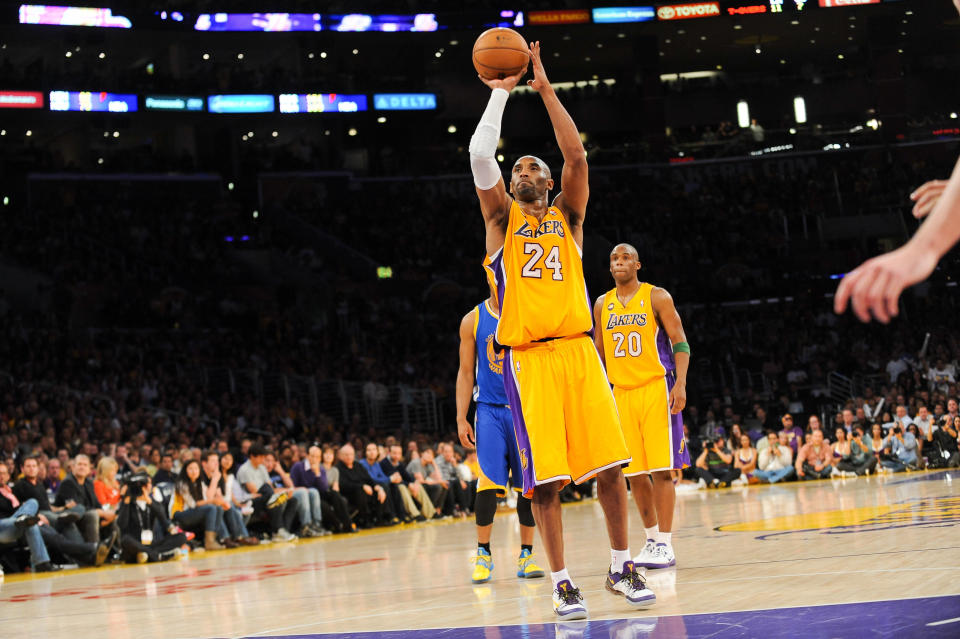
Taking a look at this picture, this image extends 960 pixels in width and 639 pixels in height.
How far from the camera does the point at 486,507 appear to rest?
7.89 metres

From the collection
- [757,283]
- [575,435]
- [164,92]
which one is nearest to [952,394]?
[757,283]

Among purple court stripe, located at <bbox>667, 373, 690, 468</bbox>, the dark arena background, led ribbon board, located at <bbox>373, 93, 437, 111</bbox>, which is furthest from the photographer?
led ribbon board, located at <bbox>373, 93, 437, 111</bbox>

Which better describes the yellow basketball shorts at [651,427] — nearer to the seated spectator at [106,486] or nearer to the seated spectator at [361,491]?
the seated spectator at [106,486]

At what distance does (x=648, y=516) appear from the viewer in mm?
7176

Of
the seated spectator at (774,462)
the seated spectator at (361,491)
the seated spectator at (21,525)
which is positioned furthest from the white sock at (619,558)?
the seated spectator at (774,462)

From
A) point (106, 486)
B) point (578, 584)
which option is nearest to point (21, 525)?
point (106, 486)

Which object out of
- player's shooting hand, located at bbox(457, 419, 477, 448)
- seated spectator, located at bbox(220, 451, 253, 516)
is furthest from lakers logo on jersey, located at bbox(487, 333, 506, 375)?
seated spectator, located at bbox(220, 451, 253, 516)

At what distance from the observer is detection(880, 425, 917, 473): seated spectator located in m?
18.5

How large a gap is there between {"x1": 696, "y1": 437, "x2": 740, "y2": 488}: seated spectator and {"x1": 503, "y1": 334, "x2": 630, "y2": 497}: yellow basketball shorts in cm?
1386

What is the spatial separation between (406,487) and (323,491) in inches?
62.2

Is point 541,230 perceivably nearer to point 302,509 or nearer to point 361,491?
point 302,509

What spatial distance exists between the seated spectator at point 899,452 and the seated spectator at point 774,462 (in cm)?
154

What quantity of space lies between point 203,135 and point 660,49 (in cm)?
1565

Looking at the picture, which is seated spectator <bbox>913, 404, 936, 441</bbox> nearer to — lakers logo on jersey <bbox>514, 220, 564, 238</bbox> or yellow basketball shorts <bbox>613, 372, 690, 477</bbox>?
yellow basketball shorts <bbox>613, 372, 690, 477</bbox>
